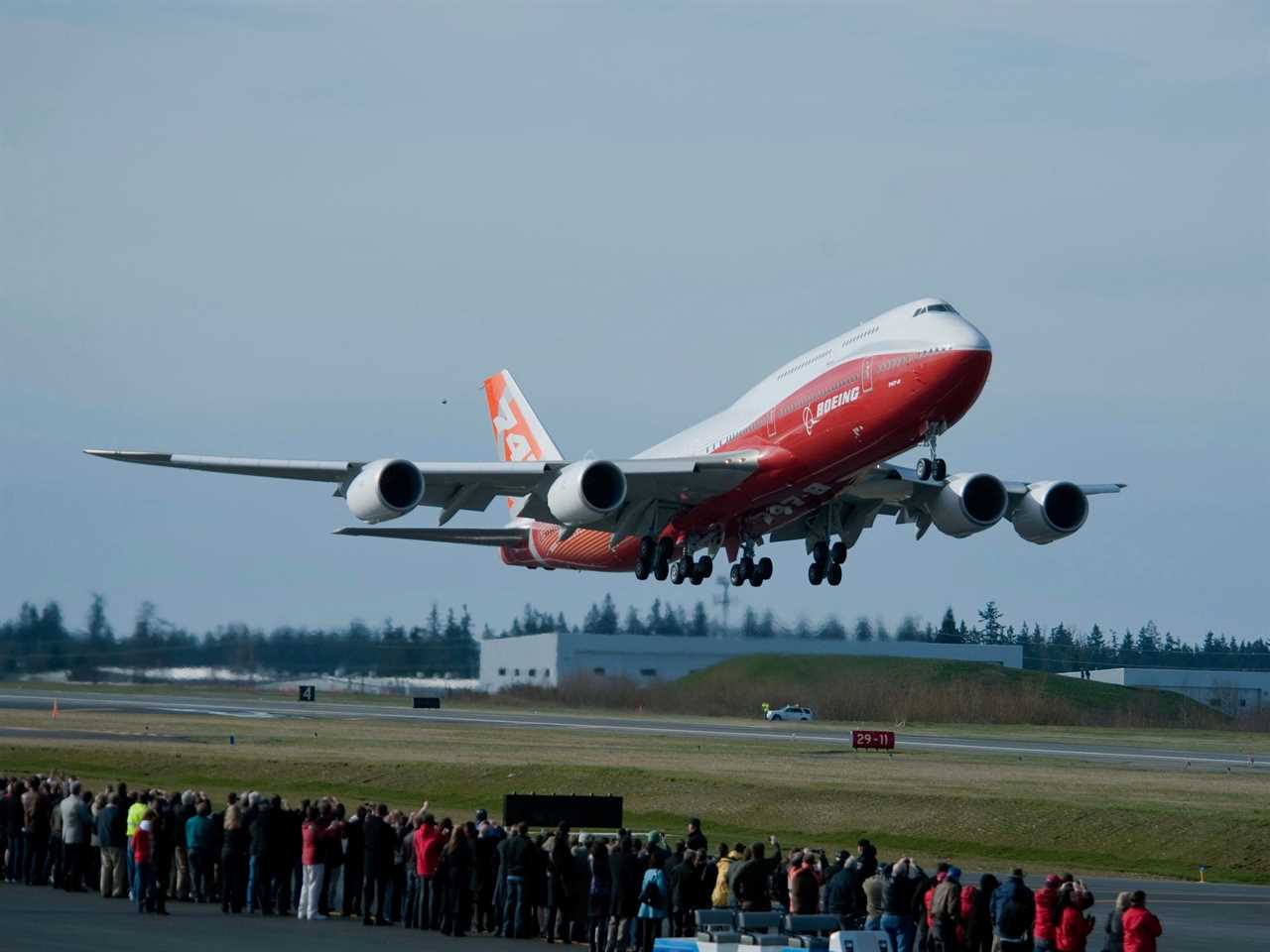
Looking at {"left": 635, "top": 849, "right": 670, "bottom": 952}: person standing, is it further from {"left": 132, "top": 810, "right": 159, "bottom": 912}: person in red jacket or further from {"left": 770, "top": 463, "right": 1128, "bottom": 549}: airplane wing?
{"left": 770, "top": 463, "right": 1128, "bottom": 549}: airplane wing

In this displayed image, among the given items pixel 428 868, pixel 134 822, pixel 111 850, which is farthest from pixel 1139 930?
pixel 111 850

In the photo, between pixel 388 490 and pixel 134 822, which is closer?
pixel 134 822

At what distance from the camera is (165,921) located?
29656mm

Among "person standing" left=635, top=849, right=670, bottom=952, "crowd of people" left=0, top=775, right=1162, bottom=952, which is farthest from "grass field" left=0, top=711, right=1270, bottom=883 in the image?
"person standing" left=635, top=849, right=670, bottom=952

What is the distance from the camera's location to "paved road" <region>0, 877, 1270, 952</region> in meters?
26.8

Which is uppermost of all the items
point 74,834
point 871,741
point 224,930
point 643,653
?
point 643,653

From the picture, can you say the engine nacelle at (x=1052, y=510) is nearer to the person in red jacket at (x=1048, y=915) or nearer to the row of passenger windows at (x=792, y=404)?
the row of passenger windows at (x=792, y=404)

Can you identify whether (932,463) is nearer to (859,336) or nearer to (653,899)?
(859,336)

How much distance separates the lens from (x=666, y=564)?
53.4 m

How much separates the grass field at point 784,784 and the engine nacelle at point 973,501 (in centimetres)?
731

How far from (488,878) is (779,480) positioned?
19586 millimetres

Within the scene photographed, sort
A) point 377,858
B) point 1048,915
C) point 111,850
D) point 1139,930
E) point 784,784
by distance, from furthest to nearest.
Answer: point 784,784, point 111,850, point 377,858, point 1048,915, point 1139,930

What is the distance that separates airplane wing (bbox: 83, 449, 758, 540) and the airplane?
53mm

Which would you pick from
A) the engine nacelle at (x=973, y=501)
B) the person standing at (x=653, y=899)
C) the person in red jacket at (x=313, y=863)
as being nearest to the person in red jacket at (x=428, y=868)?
the person in red jacket at (x=313, y=863)
